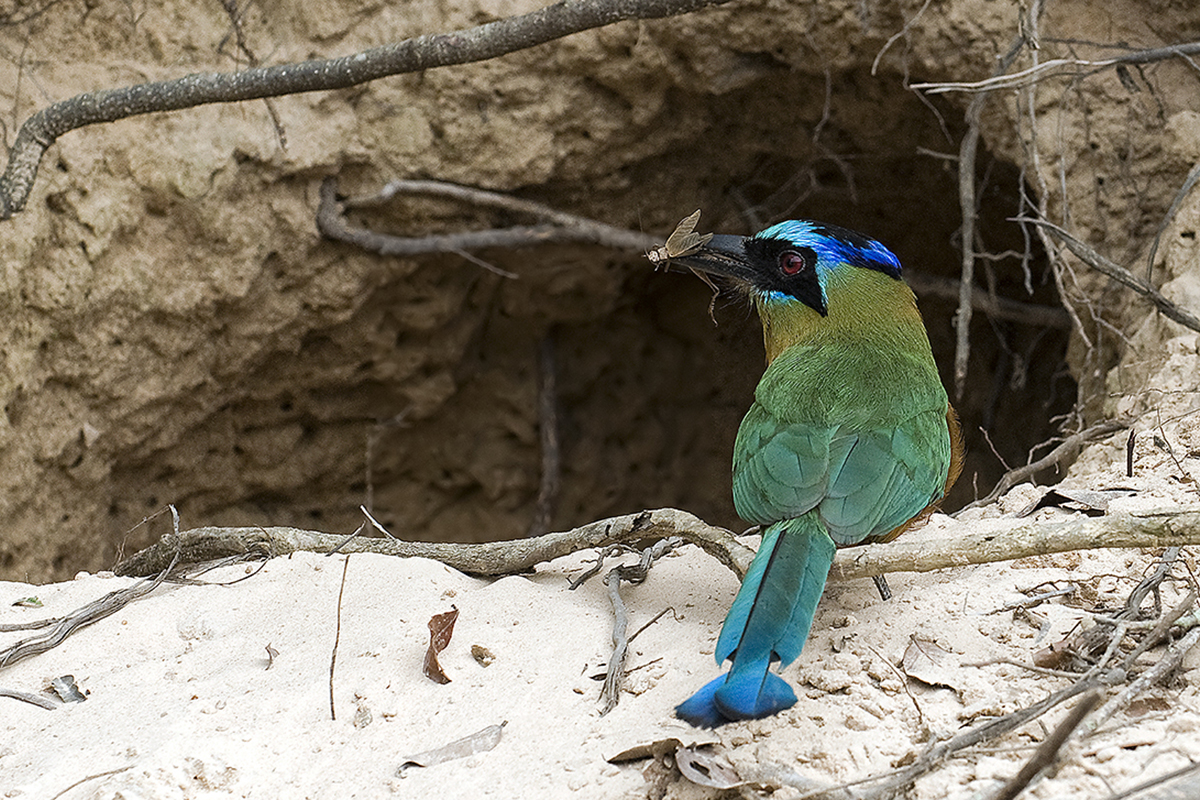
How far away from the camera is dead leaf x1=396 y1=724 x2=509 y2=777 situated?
74.4 inches

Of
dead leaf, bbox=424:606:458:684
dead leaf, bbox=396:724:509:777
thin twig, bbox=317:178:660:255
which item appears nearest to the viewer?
dead leaf, bbox=396:724:509:777

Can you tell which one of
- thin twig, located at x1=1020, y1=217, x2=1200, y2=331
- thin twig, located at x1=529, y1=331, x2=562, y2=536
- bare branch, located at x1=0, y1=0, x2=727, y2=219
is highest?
bare branch, located at x1=0, y1=0, x2=727, y2=219

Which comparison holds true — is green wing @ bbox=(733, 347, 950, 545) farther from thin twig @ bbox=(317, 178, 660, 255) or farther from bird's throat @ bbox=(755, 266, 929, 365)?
thin twig @ bbox=(317, 178, 660, 255)

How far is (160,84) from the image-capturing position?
3.19m

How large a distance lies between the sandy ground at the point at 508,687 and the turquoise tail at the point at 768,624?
12 centimetres

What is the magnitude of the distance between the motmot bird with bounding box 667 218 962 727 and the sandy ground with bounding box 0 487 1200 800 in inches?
5.9

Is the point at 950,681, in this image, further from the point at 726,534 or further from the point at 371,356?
the point at 371,356

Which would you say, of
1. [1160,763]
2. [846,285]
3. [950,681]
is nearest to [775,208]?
[846,285]

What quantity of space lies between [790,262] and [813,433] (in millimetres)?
793

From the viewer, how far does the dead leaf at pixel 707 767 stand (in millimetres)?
1661

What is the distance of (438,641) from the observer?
2.21 meters

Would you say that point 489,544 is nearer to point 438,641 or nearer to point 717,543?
point 438,641

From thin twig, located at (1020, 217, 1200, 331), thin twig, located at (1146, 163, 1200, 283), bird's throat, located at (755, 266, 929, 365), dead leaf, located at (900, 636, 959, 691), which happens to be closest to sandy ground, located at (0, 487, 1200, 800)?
dead leaf, located at (900, 636, 959, 691)

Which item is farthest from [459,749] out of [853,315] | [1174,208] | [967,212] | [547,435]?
[547,435]
